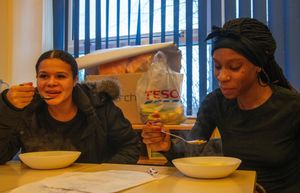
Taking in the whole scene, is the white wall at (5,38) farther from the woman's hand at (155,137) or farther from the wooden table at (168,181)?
the woman's hand at (155,137)

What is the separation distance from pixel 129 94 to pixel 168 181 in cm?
142

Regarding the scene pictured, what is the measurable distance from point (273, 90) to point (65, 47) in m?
2.06

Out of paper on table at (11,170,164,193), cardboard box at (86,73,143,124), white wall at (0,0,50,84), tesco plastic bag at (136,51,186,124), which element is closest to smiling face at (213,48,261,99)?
paper on table at (11,170,164,193)

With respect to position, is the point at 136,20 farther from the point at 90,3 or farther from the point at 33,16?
the point at 33,16

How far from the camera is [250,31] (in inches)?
51.3

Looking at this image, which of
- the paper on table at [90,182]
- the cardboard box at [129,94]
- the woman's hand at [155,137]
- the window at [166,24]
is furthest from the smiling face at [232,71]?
the window at [166,24]

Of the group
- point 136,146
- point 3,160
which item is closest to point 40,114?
point 3,160

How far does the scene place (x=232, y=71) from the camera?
1267mm

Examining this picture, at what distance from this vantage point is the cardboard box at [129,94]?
2.31 metres

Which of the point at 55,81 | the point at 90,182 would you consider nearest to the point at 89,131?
the point at 55,81

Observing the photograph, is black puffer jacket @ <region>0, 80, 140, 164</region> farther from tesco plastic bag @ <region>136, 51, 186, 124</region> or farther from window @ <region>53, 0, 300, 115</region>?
window @ <region>53, 0, 300, 115</region>

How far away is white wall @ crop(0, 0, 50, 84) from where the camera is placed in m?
2.84

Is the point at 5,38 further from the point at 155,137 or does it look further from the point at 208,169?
the point at 208,169

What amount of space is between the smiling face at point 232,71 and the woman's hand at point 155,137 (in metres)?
0.28
